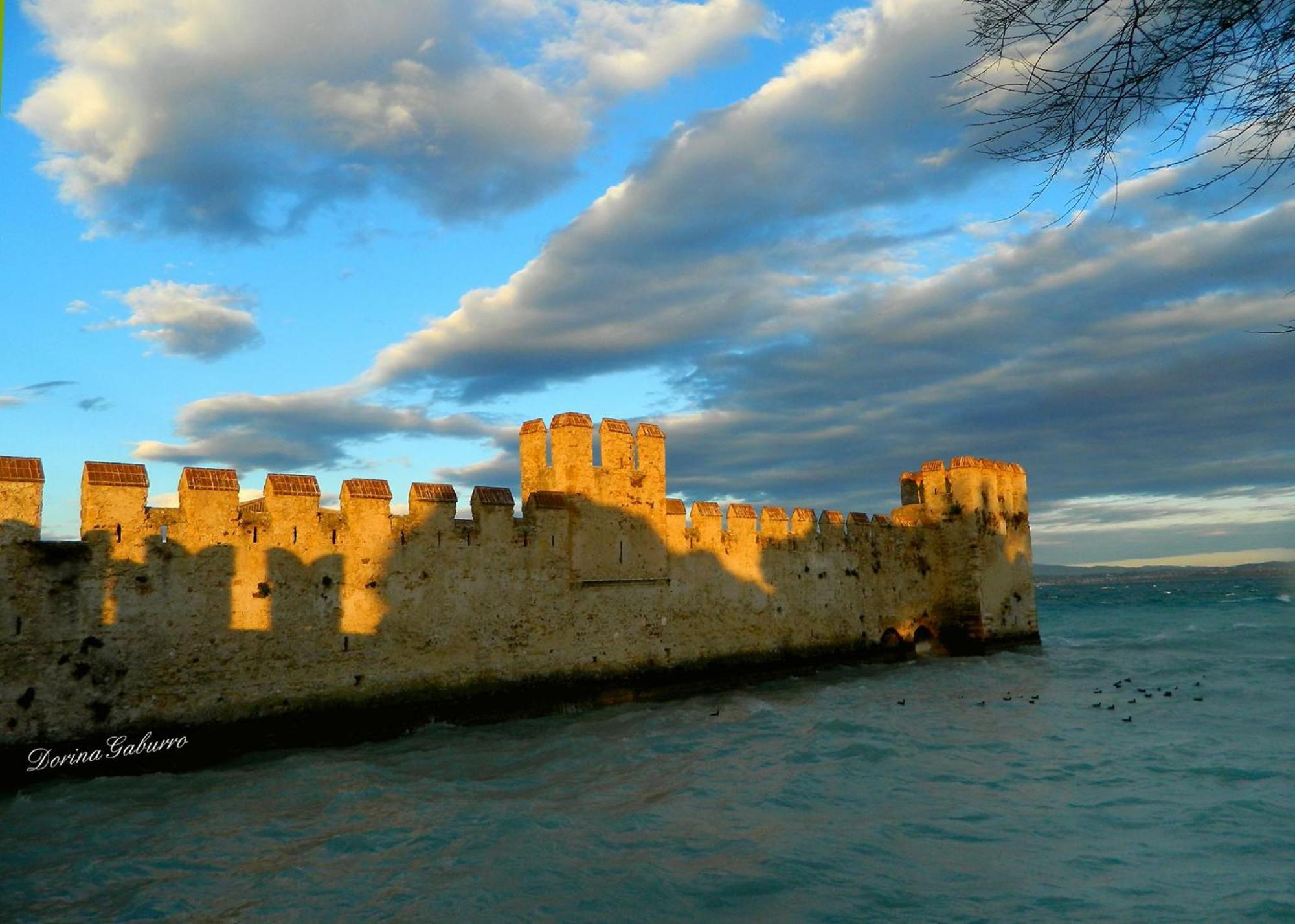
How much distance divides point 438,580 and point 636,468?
4.47 metres

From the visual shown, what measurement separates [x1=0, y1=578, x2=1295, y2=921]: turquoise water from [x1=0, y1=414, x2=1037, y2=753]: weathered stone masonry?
1014 mm

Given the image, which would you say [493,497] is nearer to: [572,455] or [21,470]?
[572,455]

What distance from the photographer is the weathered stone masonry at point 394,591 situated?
379 inches

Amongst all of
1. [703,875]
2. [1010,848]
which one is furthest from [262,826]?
[1010,848]

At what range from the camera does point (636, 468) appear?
609 inches

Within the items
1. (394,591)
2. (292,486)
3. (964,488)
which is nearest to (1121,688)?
(964,488)

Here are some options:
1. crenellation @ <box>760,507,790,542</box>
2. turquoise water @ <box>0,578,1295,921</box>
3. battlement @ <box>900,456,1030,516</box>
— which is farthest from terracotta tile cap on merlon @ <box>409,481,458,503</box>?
battlement @ <box>900,456,1030,516</box>

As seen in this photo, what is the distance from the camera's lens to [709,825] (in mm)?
7875

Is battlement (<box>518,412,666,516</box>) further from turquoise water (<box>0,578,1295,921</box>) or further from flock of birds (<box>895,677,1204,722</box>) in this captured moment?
flock of birds (<box>895,677,1204,722</box>)

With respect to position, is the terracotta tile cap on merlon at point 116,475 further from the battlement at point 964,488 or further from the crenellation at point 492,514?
the battlement at point 964,488

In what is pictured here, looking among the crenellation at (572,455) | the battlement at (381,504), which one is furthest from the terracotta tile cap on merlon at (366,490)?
the crenellation at (572,455)

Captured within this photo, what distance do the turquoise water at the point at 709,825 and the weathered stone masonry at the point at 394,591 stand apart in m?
1.01

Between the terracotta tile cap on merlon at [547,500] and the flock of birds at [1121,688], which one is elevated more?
the terracotta tile cap on merlon at [547,500]

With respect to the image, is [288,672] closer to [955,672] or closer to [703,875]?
[703,875]
